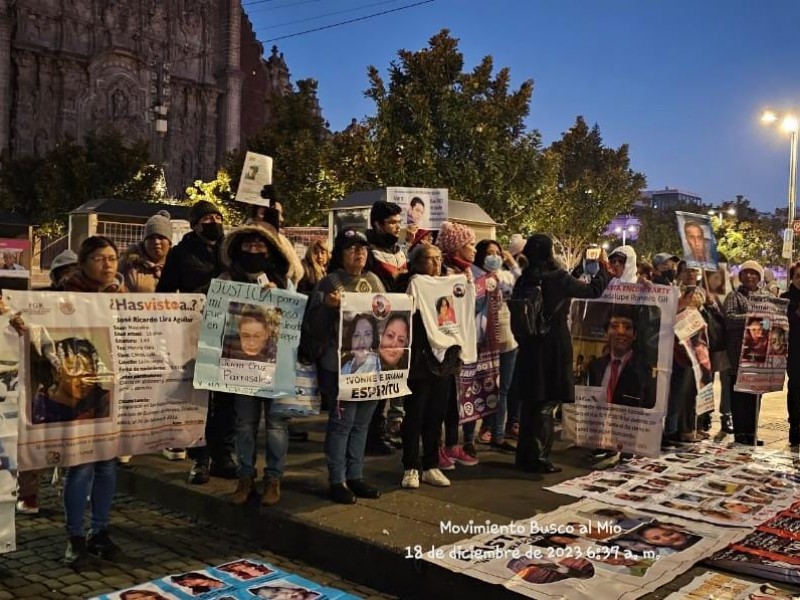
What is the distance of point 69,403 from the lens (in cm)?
421

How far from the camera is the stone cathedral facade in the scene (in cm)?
4103

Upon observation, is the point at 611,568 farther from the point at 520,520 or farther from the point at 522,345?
the point at 522,345

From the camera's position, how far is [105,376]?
4363 millimetres

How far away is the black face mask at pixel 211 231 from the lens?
577 centimetres

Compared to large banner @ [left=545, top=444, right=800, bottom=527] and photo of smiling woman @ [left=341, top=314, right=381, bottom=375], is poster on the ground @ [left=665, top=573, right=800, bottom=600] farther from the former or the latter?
photo of smiling woman @ [left=341, top=314, right=381, bottom=375]

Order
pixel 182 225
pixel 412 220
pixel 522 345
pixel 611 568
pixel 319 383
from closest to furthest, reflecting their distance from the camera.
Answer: pixel 611 568 → pixel 319 383 → pixel 522 345 → pixel 412 220 → pixel 182 225

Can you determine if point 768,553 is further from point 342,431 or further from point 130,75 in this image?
point 130,75

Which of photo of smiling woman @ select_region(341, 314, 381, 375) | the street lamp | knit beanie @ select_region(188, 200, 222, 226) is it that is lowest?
→ photo of smiling woman @ select_region(341, 314, 381, 375)

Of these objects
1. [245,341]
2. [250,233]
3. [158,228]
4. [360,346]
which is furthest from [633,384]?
[158,228]

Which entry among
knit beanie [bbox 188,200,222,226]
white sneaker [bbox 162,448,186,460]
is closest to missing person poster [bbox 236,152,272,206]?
Answer: knit beanie [bbox 188,200,222,226]

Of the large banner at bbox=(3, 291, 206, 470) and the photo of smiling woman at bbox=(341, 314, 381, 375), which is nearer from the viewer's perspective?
the large banner at bbox=(3, 291, 206, 470)

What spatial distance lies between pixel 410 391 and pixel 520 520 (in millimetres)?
1190

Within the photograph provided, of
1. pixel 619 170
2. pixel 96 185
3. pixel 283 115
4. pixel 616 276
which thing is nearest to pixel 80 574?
pixel 616 276

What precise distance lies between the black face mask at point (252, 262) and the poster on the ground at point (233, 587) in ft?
6.05
